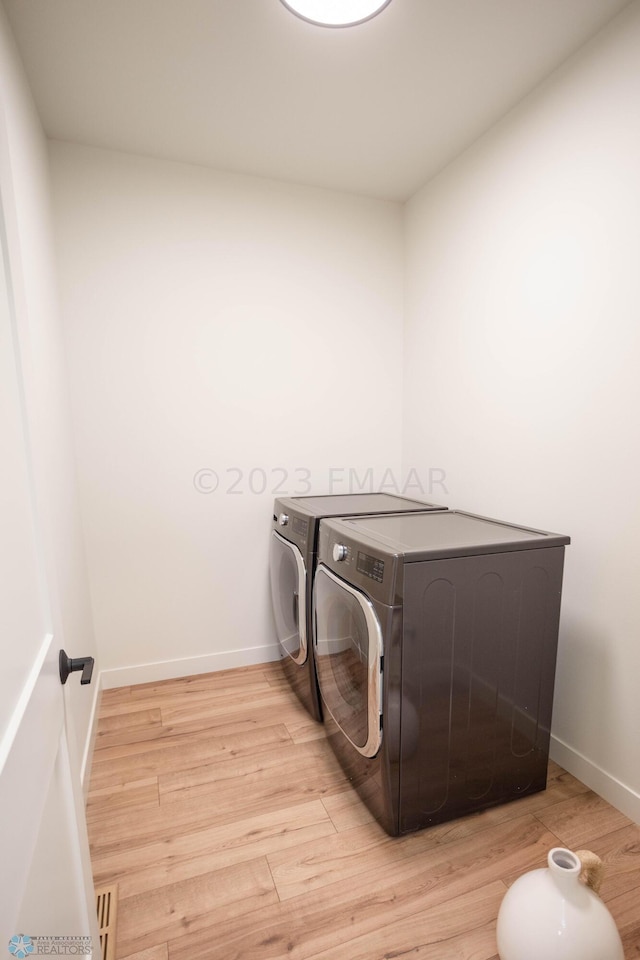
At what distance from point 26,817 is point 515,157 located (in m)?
2.42

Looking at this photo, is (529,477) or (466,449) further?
(466,449)

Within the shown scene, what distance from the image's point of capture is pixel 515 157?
72.6 inches

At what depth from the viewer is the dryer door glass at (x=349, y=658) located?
53.8 inches

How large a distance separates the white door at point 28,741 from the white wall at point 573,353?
5.23ft

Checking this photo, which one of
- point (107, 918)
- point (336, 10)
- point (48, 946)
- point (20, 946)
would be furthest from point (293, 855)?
point (336, 10)

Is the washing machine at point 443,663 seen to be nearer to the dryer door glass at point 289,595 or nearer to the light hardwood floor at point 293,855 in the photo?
the light hardwood floor at point 293,855

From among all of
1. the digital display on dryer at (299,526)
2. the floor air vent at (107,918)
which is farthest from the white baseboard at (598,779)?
the floor air vent at (107,918)

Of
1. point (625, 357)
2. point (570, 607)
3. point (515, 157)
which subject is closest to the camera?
point (625, 357)

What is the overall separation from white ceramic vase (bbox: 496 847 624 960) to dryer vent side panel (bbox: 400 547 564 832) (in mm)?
391

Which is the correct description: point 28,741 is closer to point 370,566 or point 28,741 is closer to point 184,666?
point 370,566

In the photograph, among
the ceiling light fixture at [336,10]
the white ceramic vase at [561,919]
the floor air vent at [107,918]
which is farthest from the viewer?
the ceiling light fixture at [336,10]

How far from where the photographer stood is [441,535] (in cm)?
154

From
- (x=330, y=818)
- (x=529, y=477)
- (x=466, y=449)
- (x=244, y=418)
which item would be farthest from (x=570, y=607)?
(x=244, y=418)

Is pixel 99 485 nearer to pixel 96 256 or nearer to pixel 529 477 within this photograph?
pixel 96 256
